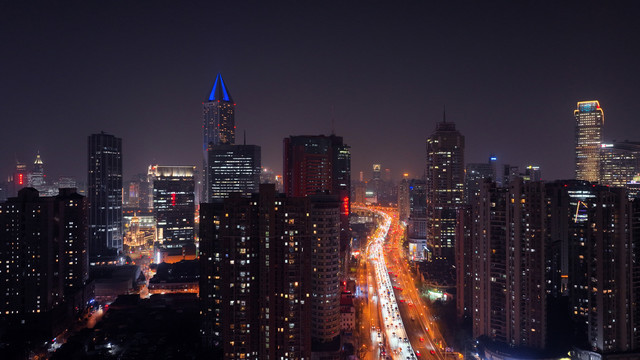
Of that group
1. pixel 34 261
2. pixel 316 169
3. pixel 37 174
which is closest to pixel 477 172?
pixel 316 169

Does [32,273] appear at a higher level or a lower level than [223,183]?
lower

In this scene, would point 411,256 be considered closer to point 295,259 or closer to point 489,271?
point 489,271

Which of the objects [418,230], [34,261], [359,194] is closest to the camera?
[34,261]

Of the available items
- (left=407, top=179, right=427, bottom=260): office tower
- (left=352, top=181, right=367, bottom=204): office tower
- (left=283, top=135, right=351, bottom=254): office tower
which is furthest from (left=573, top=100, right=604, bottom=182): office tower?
(left=352, top=181, right=367, bottom=204): office tower

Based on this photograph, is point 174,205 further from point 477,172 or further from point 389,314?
point 477,172

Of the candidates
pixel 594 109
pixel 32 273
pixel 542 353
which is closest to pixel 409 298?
pixel 542 353

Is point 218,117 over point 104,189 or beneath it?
over
